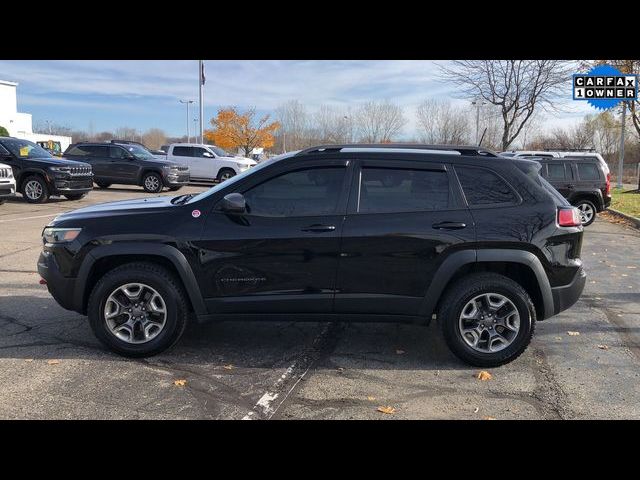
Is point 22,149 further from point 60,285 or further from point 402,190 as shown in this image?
point 402,190

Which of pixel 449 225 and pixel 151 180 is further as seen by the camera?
pixel 151 180

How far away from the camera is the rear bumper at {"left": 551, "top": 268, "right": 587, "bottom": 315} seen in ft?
14.4

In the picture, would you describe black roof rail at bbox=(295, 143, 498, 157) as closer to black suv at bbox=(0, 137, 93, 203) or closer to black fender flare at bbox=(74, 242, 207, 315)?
black fender flare at bbox=(74, 242, 207, 315)

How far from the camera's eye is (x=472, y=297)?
4.30 meters

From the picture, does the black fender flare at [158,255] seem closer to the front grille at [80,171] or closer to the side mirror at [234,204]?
the side mirror at [234,204]

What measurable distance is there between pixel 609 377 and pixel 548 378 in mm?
496

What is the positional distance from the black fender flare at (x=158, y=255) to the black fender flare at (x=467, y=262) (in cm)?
189

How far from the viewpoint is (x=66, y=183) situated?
1527 cm

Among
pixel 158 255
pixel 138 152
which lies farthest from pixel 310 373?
pixel 138 152

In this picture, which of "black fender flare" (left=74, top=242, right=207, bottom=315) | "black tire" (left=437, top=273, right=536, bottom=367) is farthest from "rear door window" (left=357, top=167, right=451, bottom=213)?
"black fender flare" (left=74, top=242, right=207, bottom=315)

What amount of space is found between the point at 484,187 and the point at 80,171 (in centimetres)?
1444

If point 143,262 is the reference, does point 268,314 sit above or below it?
below
